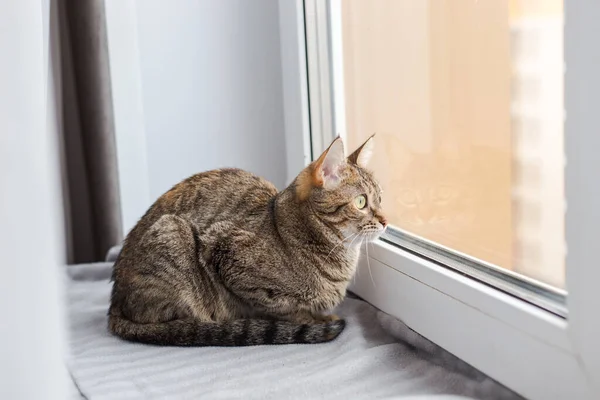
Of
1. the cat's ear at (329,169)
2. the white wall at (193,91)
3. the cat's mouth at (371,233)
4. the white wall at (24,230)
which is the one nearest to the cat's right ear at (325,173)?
the cat's ear at (329,169)

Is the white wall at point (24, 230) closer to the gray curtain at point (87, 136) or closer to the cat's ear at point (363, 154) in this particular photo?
the cat's ear at point (363, 154)

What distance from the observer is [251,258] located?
4.25 feet

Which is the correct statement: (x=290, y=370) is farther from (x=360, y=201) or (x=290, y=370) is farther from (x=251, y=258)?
(x=360, y=201)

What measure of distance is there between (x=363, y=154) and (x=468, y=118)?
0.30 m

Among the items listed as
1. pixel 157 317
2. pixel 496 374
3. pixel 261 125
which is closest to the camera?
pixel 496 374

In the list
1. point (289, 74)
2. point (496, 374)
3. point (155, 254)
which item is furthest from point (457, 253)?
point (289, 74)

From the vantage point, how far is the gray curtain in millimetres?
1730

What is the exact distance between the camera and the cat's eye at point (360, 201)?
1.32 m

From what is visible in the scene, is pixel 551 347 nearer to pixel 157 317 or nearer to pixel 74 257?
pixel 157 317

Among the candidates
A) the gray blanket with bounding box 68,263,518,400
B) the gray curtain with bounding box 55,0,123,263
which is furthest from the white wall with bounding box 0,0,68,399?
the gray curtain with bounding box 55,0,123,263

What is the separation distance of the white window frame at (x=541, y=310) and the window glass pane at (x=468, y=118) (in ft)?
0.23

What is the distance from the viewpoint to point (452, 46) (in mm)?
1155

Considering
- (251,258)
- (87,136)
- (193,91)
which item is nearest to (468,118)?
(251,258)

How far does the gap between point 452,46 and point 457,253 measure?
334mm
